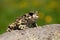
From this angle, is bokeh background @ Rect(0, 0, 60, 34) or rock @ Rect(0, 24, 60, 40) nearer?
rock @ Rect(0, 24, 60, 40)

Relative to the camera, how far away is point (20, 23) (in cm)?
300

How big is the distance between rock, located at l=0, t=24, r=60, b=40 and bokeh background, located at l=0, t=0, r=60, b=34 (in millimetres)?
3017

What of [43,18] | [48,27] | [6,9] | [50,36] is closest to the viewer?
[50,36]

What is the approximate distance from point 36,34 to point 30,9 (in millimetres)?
3691

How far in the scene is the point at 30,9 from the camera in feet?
21.1

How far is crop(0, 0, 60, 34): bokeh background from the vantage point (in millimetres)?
6129

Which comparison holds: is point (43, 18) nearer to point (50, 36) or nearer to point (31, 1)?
point (31, 1)

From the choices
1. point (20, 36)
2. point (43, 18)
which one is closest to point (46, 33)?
point (20, 36)

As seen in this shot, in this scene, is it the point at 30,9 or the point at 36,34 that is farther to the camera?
the point at 30,9

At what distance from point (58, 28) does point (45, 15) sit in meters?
3.54

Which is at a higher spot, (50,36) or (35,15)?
(35,15)

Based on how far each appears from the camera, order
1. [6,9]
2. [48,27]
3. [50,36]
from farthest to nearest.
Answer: [6,9]
[48,27]
[50,36]

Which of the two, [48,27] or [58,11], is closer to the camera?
[48,27]

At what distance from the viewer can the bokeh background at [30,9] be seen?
6.13 metres
